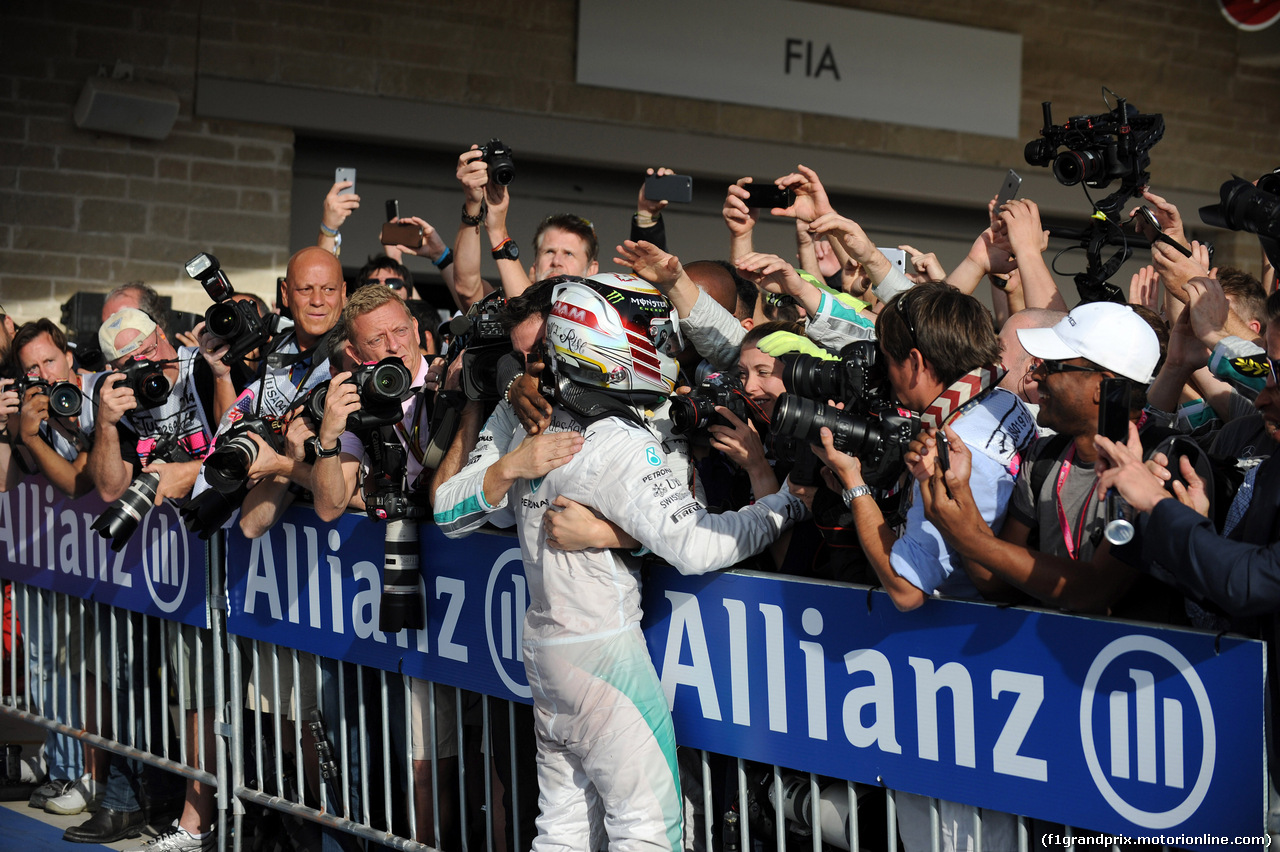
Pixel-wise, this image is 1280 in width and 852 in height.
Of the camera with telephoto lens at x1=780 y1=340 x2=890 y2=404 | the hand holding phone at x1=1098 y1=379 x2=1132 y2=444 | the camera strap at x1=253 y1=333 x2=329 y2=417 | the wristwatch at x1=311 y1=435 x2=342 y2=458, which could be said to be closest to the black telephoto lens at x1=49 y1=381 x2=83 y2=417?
the camera strap at x1=253 y1=333 x2=329 y2=417

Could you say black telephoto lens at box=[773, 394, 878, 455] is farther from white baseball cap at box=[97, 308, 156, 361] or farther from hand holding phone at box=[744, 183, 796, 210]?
white baseball cap at box=[97, 308, 156, 361]

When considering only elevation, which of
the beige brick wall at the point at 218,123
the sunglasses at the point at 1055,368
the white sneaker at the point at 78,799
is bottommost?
the white sneaker at the point at 78,799

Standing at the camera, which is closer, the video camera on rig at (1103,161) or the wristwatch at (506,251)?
the video camera on rig at (1103,161)

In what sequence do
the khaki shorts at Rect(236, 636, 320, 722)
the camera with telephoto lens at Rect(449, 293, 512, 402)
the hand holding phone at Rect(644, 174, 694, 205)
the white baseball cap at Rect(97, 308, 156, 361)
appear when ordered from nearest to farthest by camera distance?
the camera with telephoto lens at Rect(449, 293, 512, 402) → the hand holding phone at Rect(644, 174, 694, 205) → the khaki shorts at Rect(236, 636, 320, 722) → the white baseball cap at Rect(97, 308, 156, 361)

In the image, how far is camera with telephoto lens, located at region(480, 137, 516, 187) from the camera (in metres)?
4.88

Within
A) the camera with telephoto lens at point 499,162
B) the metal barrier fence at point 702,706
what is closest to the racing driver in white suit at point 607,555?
the metal barrier fence at point 702,706

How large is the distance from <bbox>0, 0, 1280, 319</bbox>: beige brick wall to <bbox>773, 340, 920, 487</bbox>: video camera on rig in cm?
697

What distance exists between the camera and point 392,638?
13.3ft

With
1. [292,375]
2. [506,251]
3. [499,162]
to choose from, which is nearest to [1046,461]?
[506,251]

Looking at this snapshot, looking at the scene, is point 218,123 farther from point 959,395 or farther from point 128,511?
point 959,395

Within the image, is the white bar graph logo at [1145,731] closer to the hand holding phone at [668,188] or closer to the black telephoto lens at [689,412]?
the black telephoto lens at [689,412]

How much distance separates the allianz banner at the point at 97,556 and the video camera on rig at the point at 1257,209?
3774 mm

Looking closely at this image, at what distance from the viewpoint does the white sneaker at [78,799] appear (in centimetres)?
549

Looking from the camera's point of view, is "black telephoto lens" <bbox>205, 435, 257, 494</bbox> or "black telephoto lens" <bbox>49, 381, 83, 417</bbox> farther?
"black telephoto lens" <bbox>49, 381, 83, 417</bbox>
